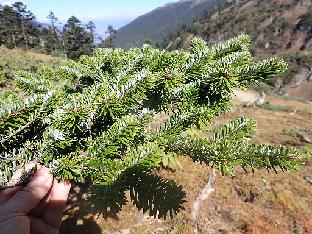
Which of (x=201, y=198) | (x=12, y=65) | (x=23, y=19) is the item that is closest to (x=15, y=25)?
(x=23, y=19)

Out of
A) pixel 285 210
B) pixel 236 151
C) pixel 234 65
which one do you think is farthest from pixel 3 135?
pixel 285 210

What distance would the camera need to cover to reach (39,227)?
2.77 metres

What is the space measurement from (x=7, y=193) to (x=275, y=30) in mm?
126852

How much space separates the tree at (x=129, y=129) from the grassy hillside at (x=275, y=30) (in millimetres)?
86751

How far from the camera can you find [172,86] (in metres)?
2.72

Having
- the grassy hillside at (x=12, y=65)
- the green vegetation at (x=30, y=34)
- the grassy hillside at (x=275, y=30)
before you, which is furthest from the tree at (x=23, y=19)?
the grassy hillside at (x=275, y=30)

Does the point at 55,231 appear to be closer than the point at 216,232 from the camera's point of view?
Yes

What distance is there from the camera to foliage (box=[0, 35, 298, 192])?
84.0 inches

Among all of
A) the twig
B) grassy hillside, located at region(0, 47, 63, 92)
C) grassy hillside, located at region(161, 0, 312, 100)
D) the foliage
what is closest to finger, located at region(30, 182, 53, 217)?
the foliage

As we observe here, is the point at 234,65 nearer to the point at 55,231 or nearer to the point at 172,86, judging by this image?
the point at 172,86

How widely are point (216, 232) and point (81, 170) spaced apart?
351 inches

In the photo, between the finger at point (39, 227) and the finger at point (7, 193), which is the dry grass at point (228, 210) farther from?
the finger at point (7, 193)

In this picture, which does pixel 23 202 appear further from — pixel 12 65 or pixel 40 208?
pixel 12 65

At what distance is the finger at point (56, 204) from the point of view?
9.19ft
